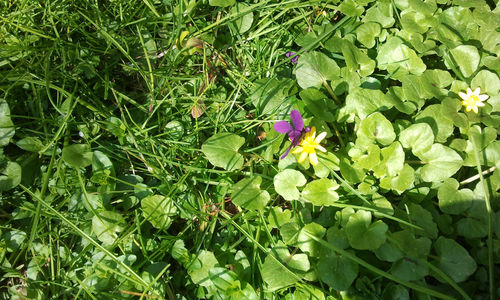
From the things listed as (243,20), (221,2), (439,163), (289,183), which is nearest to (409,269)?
(439,163)

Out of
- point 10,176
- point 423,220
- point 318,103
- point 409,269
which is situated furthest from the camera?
point 10,176

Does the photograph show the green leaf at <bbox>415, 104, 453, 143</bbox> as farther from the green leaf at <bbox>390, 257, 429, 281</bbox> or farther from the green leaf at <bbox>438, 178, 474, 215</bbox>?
the green leaf at <bbox>390, 257, 429, 281</bbox>

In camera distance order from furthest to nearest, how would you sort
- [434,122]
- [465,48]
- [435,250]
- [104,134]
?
[104,134]
[465,48]
[434,122]
[435,250]

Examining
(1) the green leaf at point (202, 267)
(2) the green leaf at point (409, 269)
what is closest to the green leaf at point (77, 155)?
(1) the green leaf at point (202, 267)

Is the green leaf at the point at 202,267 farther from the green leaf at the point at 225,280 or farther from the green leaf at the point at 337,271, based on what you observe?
the green leaf at the point at 337,271

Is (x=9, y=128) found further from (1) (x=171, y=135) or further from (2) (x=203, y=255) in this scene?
(2) (x=203, y=255)

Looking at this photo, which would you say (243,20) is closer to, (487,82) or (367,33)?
(367,33)

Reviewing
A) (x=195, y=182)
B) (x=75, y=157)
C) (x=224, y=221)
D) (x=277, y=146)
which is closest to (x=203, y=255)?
(x=224, y=221)
